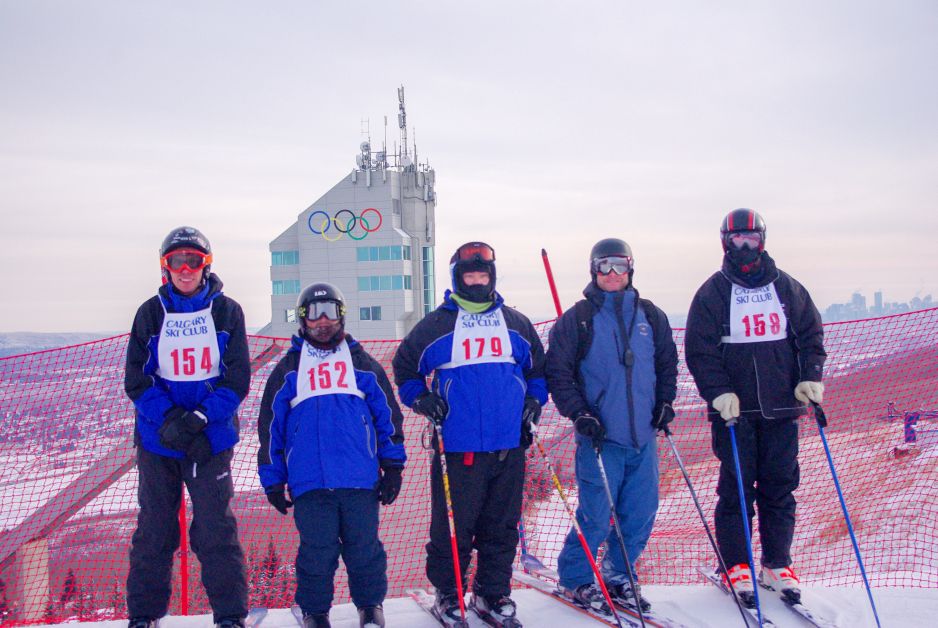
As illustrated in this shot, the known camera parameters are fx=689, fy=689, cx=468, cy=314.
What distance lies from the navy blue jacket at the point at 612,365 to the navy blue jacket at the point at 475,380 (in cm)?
15

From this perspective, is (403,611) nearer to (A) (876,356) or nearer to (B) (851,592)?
(B) (851,592)

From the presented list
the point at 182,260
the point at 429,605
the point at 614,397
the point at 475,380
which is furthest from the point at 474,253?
the point at 429,605

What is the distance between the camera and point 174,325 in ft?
11.0

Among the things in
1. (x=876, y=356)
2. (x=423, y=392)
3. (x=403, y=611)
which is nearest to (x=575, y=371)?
(x=423, y=392)

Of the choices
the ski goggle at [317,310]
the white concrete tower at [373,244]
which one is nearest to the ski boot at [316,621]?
the ski goggle at [317,310]

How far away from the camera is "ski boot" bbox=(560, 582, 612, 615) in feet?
11.9

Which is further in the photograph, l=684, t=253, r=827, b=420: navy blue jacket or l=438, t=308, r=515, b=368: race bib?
l=684, t=253, r=827, b=420: navy blue jacket

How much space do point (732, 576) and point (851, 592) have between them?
814 mm

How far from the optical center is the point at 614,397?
3.61 meters

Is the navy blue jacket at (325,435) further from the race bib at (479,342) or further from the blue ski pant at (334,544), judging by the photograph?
the race bib at (479,342)

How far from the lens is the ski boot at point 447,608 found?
139 inches

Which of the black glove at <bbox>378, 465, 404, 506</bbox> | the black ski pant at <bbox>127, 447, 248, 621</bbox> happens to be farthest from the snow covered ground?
the black glove at <bbox>378, 465, 404, 506</bbox>

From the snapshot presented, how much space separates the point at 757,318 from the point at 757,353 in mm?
190

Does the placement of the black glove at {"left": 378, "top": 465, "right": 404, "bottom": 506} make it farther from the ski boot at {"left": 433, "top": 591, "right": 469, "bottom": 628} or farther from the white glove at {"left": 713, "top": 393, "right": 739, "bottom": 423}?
the white glove at {"left": 713, "top": 393, "right": 739, "bottom": 423}
